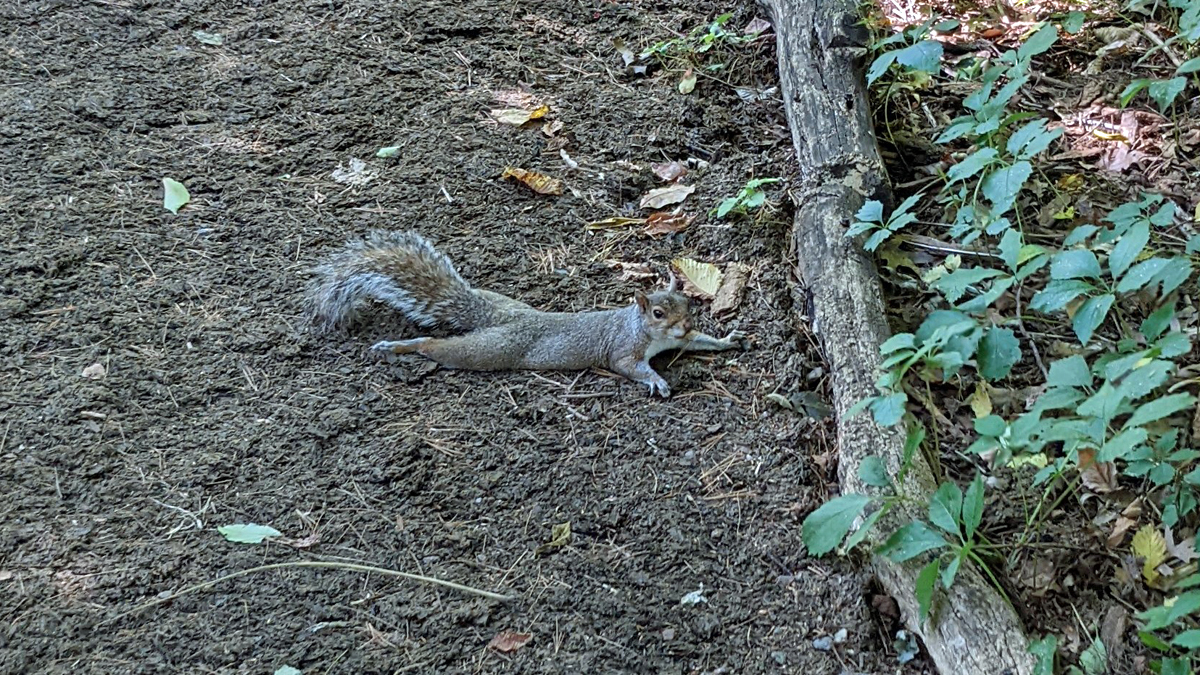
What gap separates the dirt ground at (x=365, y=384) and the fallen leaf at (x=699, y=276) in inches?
3.4

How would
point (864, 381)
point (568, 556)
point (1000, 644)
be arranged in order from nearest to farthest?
point (1000, 644) < point (568, 556) < point (864, 381)

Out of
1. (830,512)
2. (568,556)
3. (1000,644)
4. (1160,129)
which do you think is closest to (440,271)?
(568,556)

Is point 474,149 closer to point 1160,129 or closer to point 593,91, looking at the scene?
point 593,91

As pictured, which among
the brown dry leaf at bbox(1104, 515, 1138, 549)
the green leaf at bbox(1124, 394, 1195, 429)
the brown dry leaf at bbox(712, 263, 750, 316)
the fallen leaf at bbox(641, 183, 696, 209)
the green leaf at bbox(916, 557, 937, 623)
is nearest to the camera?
the green leaf at bbox(1124, 394, 1195, 429)

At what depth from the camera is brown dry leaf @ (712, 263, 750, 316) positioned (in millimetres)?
3660

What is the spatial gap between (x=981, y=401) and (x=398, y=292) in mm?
1944

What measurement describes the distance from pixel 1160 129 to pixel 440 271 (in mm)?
2729

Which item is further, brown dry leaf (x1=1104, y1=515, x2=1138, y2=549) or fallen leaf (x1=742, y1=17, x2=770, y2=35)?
fallen leaf (x1=742, y1=17, x2=770, y2=35)

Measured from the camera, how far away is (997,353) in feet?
8.04

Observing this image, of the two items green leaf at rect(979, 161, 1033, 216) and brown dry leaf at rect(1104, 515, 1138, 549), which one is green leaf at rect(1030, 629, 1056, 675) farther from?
green leaf at rect(979, 161, 1033, 216)

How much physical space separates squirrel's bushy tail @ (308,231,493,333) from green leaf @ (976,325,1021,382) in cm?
170

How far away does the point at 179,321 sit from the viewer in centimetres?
355

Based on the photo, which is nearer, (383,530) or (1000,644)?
(1000,644)

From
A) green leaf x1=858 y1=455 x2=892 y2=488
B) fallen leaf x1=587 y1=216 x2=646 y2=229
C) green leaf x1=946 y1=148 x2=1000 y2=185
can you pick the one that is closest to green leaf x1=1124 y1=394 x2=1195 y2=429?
green leaf x1=858 y1=455 x2=892 y2=488
